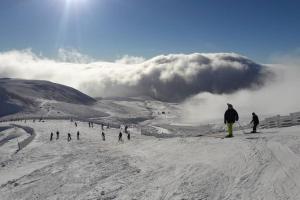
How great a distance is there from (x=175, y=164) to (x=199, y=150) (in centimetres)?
406

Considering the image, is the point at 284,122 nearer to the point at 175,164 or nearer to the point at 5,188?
the point at 175,164

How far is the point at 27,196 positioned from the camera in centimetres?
1678

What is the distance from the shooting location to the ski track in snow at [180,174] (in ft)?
44.1

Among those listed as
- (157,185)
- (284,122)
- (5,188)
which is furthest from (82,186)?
(284,122)

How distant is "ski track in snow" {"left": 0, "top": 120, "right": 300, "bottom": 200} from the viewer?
13.4 metres

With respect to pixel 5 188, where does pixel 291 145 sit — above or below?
above

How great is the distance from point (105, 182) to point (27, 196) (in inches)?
142

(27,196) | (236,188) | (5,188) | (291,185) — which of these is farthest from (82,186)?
(291,185)

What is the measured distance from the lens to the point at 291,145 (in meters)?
20.3

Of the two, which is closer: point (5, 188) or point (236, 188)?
point (236, 188)

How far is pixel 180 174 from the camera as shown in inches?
643

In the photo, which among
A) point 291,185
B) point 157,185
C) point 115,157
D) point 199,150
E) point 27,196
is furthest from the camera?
point 115,157

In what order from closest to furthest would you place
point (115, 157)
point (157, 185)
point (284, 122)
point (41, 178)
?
point (157, 185), point (41, 178), point (115, 157), point (284, 122)

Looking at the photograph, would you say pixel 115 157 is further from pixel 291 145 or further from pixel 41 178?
pixel 291 145
